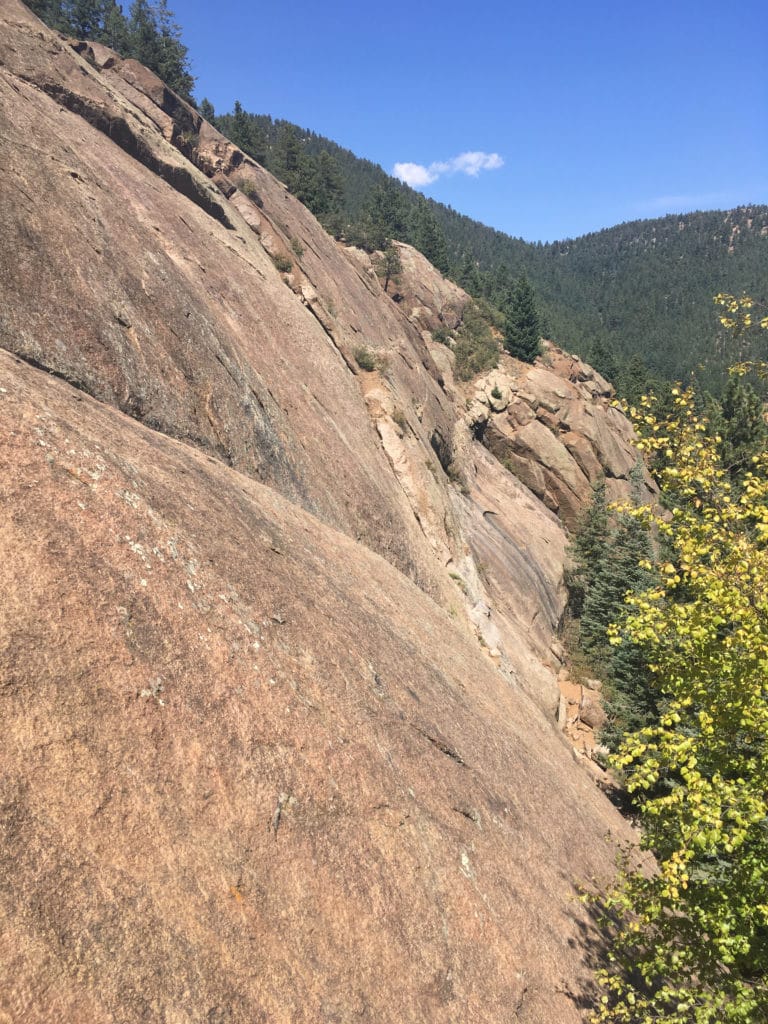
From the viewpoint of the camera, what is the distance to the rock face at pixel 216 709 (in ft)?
16.3

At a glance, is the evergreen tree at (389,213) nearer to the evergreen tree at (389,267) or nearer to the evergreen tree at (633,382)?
the evergreen tree at (389,267)

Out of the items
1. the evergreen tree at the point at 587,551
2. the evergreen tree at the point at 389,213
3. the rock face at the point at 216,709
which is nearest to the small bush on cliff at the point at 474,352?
the evergreen tree at the point at 587,551

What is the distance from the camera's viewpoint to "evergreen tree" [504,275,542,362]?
63906 millimetres

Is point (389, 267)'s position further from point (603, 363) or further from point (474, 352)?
point (603, 363)

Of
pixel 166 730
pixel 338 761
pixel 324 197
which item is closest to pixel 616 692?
pixel 338 761

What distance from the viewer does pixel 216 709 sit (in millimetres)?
6621

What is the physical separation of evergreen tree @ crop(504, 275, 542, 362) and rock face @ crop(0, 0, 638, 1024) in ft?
166

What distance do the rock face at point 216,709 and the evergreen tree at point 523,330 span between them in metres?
50.7

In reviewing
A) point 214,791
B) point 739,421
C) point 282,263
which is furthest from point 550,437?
point 214,791

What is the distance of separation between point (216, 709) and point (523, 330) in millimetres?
64517

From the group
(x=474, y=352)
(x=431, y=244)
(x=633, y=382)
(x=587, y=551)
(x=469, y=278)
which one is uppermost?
(x=431, y=244)

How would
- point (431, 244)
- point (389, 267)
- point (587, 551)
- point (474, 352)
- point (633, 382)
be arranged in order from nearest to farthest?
1. point (587, 551)
2. point (474, 352)
3. point (389, 267)
4. point (431, 244)
5. point (633, 382)

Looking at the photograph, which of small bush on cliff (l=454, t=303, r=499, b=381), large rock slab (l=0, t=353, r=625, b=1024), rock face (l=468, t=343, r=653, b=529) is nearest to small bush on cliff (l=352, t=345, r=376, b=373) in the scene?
large rock slab (l=0, t=353, r=625, b=1024)

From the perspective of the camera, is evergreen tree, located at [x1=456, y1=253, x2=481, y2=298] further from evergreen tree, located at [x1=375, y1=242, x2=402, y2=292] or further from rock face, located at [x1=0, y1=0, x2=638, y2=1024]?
rock face, located at [x1=0, y1=0, x2=638, y2=1024]
